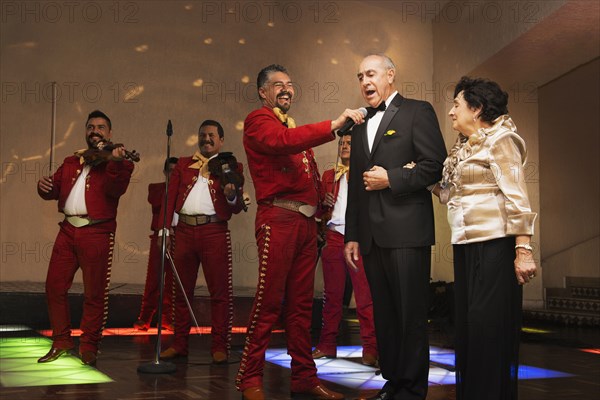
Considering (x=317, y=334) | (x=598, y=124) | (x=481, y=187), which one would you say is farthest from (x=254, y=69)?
(x=481, y=187)

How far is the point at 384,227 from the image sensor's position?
9.72ft

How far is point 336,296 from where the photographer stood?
5.00 m

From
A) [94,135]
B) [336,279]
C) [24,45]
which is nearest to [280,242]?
[336,279]

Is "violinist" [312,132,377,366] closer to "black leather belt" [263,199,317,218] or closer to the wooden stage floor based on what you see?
the wooden stage floor

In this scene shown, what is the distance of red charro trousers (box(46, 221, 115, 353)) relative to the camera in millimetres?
4551

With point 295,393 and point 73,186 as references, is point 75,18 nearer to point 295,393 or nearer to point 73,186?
point 73,186

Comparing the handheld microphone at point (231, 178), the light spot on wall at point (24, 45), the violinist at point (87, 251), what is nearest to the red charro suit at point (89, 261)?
the violinist at point (87, 251)

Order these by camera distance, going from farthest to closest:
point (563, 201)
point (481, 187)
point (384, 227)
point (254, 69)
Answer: point (563, 201)
point (254, 69)
point (384, 227)
point (481, 187)

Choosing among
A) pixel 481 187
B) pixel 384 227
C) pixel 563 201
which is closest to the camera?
pixel 481 187

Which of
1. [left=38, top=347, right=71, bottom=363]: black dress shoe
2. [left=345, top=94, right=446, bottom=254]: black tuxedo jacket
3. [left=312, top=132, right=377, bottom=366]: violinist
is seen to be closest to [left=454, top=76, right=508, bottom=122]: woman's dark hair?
[left=345, top=94, right=446, bottom=254]: black tuxedo jacket

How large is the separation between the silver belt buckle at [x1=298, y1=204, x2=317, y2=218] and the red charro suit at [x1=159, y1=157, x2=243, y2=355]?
4.29ft

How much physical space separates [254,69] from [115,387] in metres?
6.31

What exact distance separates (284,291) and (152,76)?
20.7 ft

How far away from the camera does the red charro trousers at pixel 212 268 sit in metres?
4.75
